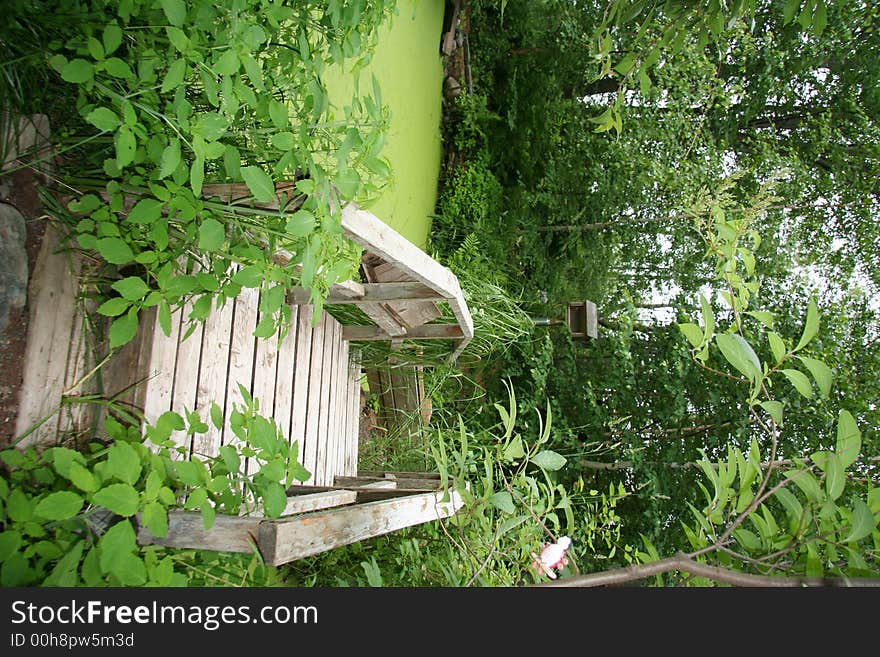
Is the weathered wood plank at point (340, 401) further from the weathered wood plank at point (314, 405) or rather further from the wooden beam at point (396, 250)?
the wooden beam at point (396, 250)

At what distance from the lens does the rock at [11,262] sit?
132cm

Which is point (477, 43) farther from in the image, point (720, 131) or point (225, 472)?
point (225, 472)

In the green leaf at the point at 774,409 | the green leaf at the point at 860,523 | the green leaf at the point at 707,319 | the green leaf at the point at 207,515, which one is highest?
the green leaf at the point at 707,319

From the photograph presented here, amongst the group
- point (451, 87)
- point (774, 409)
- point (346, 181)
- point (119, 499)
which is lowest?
point (119, 499)

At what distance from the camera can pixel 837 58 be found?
19.2 feet

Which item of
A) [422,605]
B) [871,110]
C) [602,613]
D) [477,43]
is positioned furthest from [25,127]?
[871,110]

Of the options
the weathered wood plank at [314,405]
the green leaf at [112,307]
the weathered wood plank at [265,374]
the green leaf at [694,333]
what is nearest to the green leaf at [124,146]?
the green leaf at [112,307]

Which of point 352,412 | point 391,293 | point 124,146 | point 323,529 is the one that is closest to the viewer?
point 124,146

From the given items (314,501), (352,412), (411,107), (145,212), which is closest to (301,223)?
(145,212)

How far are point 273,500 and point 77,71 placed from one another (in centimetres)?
86

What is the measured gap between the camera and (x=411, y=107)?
5.24 m

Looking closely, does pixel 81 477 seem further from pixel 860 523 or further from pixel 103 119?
pixel 860 523

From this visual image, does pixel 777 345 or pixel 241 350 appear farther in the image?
pixel 241 350

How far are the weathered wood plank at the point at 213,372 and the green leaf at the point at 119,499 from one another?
34.7 inches
